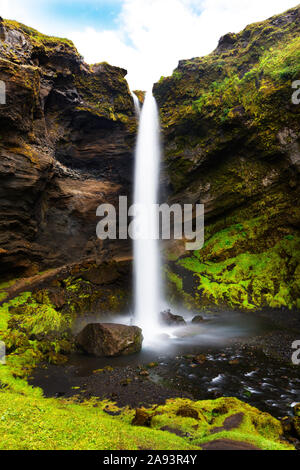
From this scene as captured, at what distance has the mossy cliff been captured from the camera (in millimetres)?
20188

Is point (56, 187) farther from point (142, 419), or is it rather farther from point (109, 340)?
point (142, 419)

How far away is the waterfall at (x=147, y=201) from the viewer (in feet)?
72.8

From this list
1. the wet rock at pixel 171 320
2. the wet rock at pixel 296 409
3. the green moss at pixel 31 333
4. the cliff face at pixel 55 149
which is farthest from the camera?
the wet rock at pixel 171 320

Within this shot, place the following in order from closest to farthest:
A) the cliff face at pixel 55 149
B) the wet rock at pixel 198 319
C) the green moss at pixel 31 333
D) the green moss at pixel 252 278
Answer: the green moss at pixel 31 333 < the cliff face at pixel 55 149 < the wet rock at pixel 198 319 < the green moss at pixel 252 278

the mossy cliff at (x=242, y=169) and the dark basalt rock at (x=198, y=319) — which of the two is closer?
the dark basalt rock at (x=198, y=319)

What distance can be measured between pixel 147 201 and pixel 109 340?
15.0 meters

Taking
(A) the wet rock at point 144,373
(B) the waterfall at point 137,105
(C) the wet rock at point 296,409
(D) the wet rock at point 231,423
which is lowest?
(A) the wet rock at point 144,373

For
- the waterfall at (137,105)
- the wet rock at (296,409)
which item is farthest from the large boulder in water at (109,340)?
the waterfall at (137,105)

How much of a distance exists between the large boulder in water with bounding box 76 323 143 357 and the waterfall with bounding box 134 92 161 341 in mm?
8699

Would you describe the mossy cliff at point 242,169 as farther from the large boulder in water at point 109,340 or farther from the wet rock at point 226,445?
the wet rock at point 226,445

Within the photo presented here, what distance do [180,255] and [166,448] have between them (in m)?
19.7

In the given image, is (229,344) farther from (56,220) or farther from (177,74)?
(177,74)

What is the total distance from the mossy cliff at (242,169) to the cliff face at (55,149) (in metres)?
5.59

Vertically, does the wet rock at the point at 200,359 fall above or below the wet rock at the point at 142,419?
below
